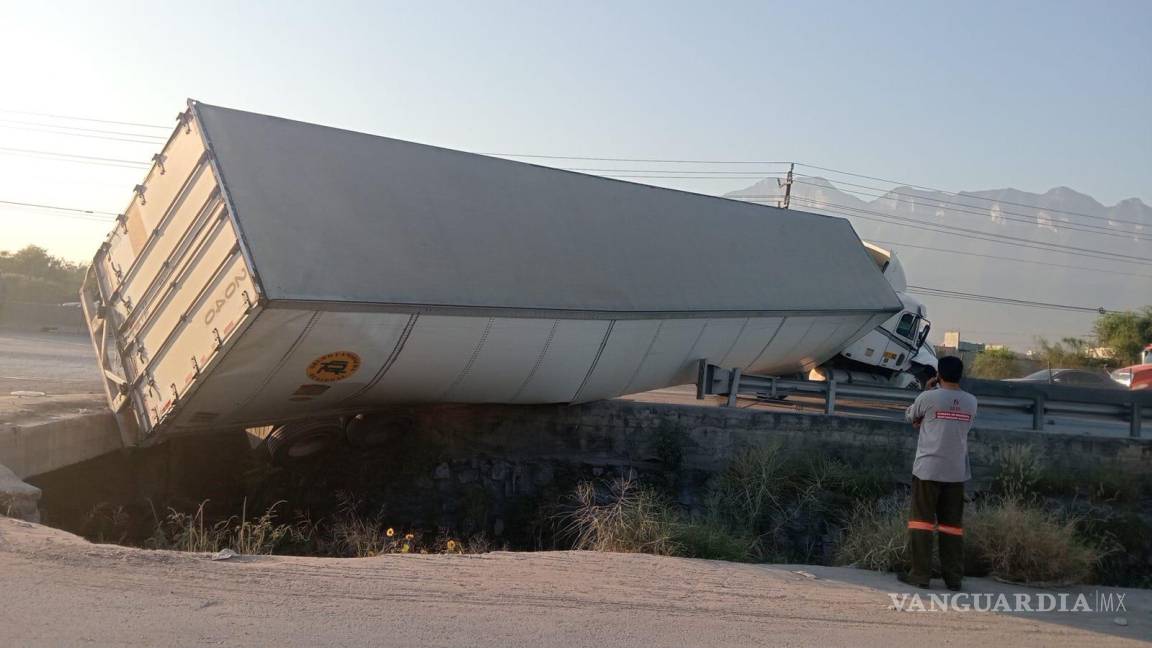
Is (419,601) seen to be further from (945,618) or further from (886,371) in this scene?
(886,371)

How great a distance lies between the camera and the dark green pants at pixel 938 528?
6820 millimetres

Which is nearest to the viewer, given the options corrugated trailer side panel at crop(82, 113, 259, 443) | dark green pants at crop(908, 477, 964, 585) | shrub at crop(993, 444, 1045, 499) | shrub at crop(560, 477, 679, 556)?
dark green pants at crop(908, 477, 964, 585)

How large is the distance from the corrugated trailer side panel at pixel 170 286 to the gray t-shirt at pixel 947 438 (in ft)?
18.9

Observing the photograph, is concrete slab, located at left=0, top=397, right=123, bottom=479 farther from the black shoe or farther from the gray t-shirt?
the gray t-shirt

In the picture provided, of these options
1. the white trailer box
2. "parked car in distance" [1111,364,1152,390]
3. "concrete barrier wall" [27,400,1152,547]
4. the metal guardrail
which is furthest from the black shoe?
"parked car in distance" [1111,364,1152,390]

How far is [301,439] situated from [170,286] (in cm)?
305

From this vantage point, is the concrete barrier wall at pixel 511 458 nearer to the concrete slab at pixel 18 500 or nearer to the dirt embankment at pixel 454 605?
the concrete slab at pixel 18 500

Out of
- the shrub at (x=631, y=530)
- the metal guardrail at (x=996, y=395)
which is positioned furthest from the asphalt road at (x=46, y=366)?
the metal guardrail at (x=996, y=395)

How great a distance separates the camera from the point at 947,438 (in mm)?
6875

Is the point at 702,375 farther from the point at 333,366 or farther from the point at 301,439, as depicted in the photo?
the point at 333,366

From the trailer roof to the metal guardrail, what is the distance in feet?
4.02

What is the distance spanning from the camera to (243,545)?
7.66m

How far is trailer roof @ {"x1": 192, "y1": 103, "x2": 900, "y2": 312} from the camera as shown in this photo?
881 cm

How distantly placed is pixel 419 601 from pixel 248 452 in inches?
310
